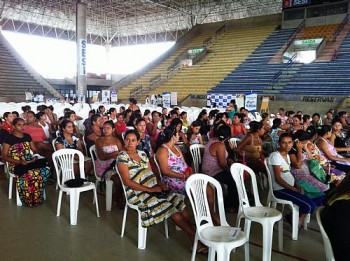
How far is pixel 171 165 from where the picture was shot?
11.8 ft

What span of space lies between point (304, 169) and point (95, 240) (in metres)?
2.29

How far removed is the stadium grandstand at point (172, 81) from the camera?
10.5ft

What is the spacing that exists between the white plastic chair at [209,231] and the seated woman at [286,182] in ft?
2.57

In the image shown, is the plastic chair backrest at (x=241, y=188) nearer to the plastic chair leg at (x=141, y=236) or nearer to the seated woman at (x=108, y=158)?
the plastic chair leg at (x=141, y=236)

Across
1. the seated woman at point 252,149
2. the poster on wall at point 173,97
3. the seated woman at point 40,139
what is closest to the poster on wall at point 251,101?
the poster on wall at point 173,97

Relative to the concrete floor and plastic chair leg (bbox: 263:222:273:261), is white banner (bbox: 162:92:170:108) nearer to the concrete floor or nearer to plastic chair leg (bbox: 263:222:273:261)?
the concrete floor

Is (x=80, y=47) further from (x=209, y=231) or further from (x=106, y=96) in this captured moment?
(x=209, y=231)

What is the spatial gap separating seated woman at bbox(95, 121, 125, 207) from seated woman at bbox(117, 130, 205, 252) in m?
0.90

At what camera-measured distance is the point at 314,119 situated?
761 centimetres

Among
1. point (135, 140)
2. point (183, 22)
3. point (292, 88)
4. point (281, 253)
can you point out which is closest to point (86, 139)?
point (135, 140)

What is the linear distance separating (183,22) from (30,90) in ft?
45.0

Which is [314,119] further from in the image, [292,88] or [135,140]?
[292,88]

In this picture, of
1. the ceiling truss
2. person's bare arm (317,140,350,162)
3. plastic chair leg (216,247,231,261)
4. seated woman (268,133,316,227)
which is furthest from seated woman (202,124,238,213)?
the ceiling truss

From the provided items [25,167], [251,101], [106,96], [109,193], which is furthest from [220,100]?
[25,167]
